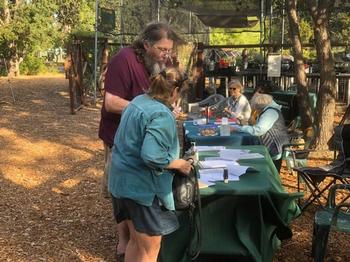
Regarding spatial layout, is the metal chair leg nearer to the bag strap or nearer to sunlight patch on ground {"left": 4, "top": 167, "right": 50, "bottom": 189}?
the bag strap

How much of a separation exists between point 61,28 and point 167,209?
37310mm

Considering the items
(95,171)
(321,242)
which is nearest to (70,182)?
(95,171)

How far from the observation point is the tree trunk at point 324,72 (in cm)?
784

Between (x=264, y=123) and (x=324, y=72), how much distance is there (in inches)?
101

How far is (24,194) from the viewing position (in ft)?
20.3

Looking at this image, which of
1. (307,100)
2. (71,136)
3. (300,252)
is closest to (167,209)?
(300,252)

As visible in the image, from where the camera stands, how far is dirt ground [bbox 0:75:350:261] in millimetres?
4457

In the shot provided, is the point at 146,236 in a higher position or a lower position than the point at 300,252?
higher

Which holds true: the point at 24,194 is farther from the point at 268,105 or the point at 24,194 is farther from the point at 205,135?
the point at 268,105


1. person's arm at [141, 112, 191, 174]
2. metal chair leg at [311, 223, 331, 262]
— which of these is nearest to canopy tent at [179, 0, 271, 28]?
metal chair leg at [311, 223, 331, 262]

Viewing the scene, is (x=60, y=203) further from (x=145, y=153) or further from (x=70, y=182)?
(x=145, y=153)

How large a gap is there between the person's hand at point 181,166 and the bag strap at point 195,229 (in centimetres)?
19

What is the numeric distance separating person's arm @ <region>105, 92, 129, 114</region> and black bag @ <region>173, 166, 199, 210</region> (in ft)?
2.86

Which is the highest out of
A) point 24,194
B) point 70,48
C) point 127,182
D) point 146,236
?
point 70,48
